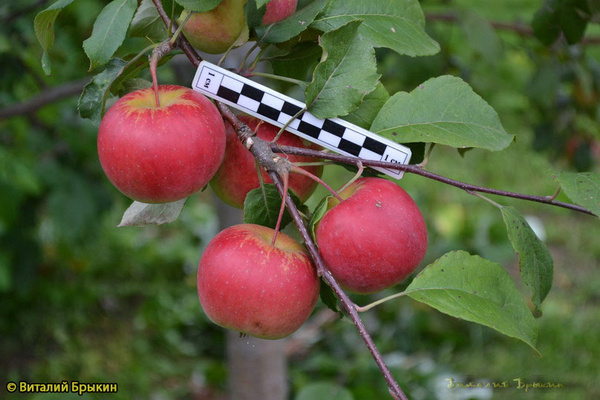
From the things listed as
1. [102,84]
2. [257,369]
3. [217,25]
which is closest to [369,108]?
[217,25]

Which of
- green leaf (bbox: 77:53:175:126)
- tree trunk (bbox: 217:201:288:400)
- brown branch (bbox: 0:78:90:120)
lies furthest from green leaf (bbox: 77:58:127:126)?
tree trunk (bbox: 217:201:288:400)

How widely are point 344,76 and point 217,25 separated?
0.50 ft

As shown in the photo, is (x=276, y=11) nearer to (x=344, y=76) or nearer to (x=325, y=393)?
(x=344, y=76)

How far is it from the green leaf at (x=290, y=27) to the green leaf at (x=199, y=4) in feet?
0.26

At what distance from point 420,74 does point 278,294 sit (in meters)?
0.97

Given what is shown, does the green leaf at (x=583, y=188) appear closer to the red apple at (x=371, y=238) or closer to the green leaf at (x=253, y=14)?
the red apple at (x=371, y=238)

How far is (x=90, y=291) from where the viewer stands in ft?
8.42

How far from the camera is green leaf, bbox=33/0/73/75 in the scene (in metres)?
0.63

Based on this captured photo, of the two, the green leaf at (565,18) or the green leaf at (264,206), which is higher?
the green leaf at (565,18)

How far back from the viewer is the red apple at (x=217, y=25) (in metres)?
0.67

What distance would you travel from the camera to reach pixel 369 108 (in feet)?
2.29

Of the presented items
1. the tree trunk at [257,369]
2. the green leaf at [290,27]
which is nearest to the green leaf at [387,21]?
the green leaf at [290,27]

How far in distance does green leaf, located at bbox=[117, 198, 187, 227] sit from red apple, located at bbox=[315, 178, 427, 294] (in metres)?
0.19

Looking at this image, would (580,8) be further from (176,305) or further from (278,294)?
(176,305)
